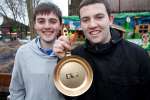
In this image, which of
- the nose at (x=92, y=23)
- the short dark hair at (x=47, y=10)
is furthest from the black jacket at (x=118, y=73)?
the short dark hair at (x=47, y=10)

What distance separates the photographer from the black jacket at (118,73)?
272 centimetres

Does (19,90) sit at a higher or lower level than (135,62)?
lower

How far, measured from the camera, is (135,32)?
42.9 ft

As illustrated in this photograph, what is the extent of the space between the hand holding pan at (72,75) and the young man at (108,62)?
2.8 inches

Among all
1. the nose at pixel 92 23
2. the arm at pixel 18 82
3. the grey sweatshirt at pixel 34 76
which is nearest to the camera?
the nose at pixel 92 23

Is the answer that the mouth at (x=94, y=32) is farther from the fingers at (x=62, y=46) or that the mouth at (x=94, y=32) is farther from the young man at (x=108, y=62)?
the fingers at (x=62, y=46)

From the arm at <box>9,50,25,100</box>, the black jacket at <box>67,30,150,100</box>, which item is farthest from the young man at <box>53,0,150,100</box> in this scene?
the arm at <box>9,50,25,100</box>

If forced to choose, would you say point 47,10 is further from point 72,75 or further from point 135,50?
point 135,50

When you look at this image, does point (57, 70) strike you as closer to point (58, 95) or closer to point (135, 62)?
point (58, 95)

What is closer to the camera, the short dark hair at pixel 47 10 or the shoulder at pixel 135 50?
the shoulder at pixel 135 50

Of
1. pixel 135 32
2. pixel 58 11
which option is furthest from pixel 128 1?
pixel 58 11

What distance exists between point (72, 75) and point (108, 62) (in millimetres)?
294

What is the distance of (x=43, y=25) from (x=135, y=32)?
10319 mm

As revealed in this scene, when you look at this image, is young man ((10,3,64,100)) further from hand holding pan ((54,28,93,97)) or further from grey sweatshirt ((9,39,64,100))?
hand holding pan ((54,28,93,97))
